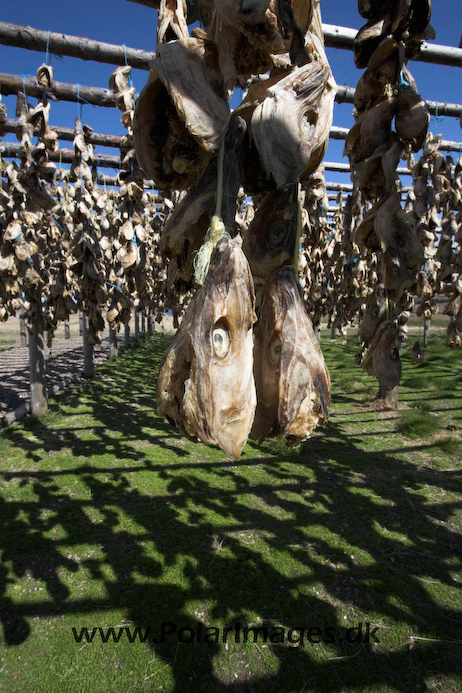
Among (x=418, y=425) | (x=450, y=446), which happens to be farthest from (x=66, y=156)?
(x=450, y=446)

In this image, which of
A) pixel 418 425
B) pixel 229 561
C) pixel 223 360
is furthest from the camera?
pixel 418 425

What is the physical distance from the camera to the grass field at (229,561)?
261 cm

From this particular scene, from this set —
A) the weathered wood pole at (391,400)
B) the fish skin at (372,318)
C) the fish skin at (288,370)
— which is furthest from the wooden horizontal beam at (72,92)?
the weathered wood pole at (391,400)

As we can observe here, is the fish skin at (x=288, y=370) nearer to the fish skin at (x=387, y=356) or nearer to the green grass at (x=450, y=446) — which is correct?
the fish skin at (x=387, y=356)

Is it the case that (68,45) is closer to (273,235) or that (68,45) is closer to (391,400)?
(273,235)

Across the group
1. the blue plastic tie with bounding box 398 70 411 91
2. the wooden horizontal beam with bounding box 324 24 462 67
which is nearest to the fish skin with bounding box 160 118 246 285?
the blue plastic tie with bounding box 398 70 411 91

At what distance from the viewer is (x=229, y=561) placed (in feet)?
11.6

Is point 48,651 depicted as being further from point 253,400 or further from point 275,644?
point 253,400

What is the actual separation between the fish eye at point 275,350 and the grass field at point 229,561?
2475 millimetres

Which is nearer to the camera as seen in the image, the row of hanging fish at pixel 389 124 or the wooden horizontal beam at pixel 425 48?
the row of hanging fish at pixel 389 124

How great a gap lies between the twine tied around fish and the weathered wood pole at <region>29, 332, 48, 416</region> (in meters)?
6.86

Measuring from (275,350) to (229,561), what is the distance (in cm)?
308

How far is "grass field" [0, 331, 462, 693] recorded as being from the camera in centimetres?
261

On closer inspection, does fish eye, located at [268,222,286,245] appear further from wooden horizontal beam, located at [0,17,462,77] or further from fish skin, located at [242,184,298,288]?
wooden horizontal beam, located at [0,17,462,77]
